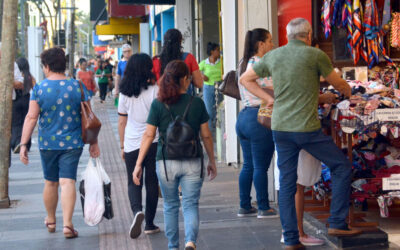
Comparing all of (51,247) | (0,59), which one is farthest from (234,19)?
(51,247)

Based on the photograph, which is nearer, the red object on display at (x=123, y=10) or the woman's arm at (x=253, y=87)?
the woman's arm at (x=253, y=87)

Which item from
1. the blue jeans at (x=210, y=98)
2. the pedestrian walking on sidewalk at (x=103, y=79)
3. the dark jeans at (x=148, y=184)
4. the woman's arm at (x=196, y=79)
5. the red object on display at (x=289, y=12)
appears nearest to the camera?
the dark jeans at (x=148, y=184)

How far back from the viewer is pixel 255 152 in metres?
7.44

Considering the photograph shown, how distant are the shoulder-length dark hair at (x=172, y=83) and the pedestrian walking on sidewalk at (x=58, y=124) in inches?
67.0

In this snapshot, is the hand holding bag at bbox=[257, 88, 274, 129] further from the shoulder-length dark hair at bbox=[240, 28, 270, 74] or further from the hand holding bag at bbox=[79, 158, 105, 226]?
the hand holding bag at bbox=[79, 158, 105, 226]

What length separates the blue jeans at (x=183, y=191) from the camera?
5820mm

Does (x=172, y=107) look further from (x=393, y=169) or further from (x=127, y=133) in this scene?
(x=393, y=169)

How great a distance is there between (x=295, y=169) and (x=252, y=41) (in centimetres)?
166

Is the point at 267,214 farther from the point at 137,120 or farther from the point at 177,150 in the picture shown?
the point at 177,150

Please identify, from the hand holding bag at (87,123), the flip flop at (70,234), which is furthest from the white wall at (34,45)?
the flip flop at (70,234)

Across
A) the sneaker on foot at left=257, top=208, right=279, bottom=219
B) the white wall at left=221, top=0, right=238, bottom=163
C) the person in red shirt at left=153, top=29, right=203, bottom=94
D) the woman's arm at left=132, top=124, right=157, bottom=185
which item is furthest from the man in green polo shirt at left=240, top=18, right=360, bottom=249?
the white wall at left=221, top=0, right=238, bottom=163

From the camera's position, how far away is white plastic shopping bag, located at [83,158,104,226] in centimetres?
736

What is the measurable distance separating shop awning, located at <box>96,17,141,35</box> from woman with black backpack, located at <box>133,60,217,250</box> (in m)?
24.3

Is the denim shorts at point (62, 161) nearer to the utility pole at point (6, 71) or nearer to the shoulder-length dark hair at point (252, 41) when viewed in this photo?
the shoulder-length dark hair at point (252, 41)
